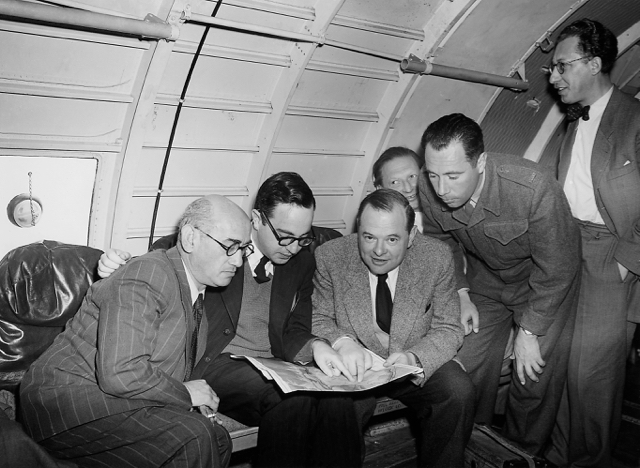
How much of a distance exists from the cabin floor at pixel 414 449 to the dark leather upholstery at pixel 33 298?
1499 mm

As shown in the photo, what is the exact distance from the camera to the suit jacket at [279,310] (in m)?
3.23

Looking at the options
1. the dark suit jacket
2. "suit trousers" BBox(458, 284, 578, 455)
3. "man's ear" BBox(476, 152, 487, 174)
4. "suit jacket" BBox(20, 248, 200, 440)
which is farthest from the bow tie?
"suit jacket" BBox(20, 248, 200, 440)

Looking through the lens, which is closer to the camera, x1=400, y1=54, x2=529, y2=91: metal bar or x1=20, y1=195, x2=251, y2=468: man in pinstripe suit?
x1=20, y1=195, x2=251, y2=468: man in pinstripe suit

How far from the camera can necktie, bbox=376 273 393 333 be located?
3486 mm

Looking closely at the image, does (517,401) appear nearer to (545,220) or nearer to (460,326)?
(460,326)

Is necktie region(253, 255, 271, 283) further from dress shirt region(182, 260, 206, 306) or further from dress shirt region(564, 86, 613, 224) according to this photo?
dress shirt region(564, 86, 613, 224)

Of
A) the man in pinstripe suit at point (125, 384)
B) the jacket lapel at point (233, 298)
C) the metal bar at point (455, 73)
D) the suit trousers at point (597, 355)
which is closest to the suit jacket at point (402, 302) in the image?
the jacket lapel at point (233, 298)

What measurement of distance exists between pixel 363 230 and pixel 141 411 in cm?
154

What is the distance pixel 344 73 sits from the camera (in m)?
4.48

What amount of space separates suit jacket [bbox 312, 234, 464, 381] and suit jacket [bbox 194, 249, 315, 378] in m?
0.10

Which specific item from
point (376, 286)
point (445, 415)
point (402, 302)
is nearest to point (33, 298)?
point (376, 286)

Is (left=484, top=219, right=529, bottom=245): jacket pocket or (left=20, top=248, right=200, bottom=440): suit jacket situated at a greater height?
(left=484, top=219, right=529, bottom=245): jacket pocket

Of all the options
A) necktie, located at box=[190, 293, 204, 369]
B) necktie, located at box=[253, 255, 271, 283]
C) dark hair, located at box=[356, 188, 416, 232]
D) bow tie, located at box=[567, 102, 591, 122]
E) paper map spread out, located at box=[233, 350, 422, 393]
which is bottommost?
paper map spread out, located at box=[233, 350, 422, 393]

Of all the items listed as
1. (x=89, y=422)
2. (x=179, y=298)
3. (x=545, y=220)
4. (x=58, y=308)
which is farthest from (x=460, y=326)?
(x=58, y=308)
